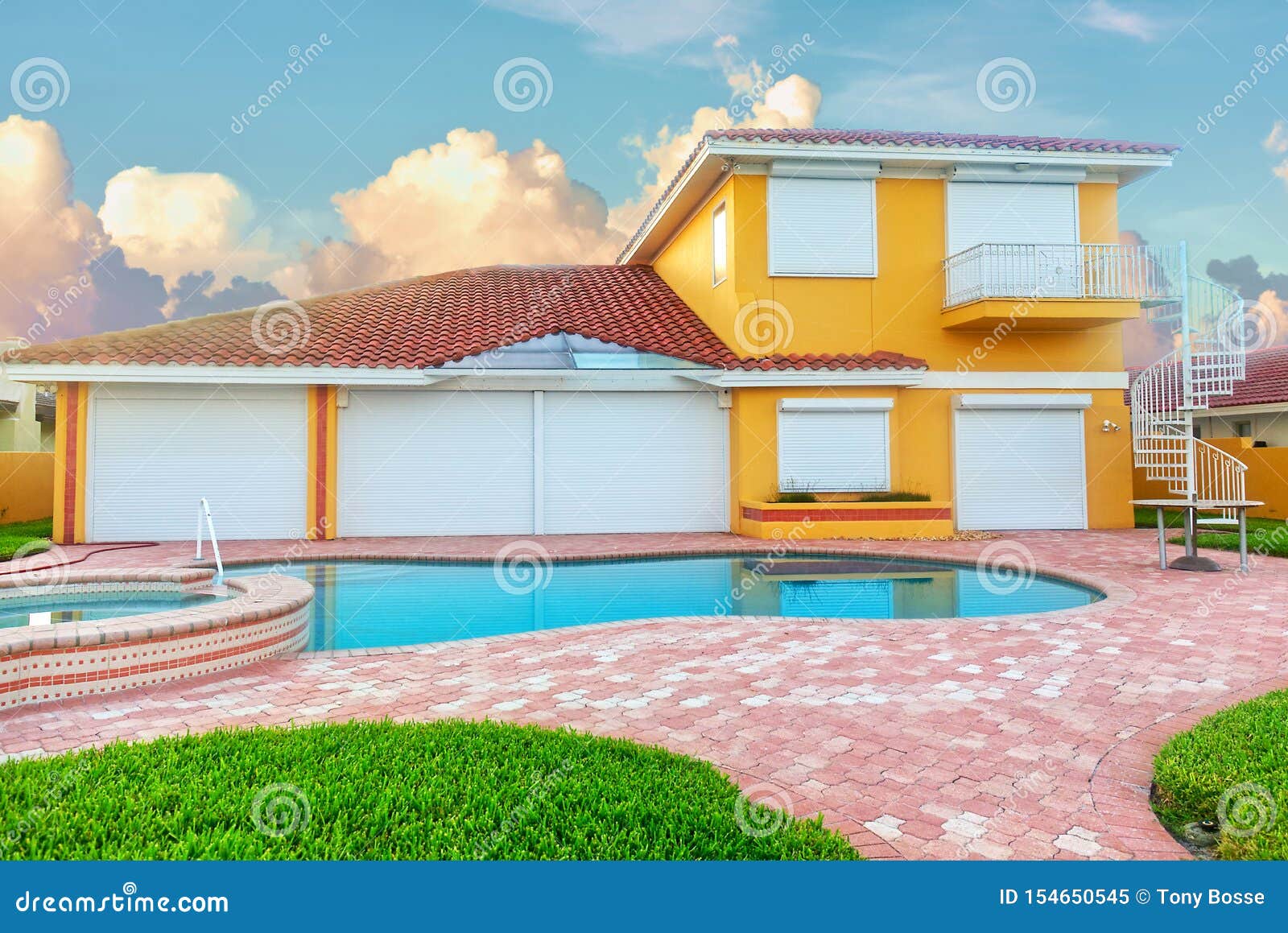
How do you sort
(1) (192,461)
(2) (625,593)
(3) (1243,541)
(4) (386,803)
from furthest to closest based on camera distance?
(1) (192,461), (3) (1243,541), (2) (625,593), (4) (386,803)

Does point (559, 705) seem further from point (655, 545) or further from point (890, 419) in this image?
point (890, 419)

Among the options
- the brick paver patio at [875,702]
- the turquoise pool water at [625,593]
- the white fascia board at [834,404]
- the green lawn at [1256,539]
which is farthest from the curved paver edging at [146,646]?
the green lawn at [1256,539]

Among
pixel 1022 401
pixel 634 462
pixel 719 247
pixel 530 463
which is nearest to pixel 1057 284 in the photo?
pixel 1022 401

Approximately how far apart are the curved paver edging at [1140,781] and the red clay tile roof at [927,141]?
41.9 ft

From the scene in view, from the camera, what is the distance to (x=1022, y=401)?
16234 mm

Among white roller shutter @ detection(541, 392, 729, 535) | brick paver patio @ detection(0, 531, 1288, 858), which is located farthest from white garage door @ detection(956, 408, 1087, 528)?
brick paver patio @ detection(0, 531, 1288, 858)

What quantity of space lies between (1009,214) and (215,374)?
51.4ft

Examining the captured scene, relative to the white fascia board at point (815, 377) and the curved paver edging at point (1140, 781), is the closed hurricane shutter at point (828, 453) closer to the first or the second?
the white fascia board at point (815, 377)

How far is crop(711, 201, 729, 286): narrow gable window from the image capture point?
53.3ft

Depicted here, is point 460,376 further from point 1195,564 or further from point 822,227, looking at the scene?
point 1195,564

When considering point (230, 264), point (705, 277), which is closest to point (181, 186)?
point (230, 264)

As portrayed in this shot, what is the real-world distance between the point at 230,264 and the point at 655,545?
1074 centimetres

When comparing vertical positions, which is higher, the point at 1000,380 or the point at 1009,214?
the point at 1009,214

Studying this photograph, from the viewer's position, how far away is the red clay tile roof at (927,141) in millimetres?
15227
